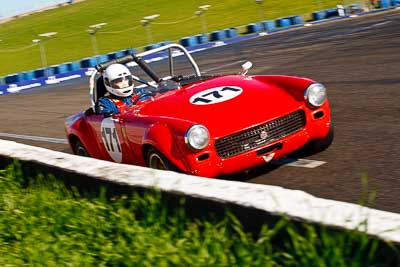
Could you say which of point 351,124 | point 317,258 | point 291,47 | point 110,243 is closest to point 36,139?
point 351,124

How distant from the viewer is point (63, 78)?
90.5 ft

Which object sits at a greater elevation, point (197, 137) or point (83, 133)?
point (197, 137)

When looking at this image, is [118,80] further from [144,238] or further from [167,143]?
[144,238]

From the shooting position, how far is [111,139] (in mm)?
6949

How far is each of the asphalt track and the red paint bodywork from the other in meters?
0.39

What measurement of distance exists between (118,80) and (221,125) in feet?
6.20

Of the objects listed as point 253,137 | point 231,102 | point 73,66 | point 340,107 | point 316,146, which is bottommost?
point 73,66

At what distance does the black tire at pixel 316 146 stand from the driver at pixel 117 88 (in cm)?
176

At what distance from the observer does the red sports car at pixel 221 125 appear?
5738mm

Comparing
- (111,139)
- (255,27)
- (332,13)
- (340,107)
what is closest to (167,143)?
(111,139)

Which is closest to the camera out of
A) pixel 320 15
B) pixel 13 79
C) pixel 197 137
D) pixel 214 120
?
pixel 197 137

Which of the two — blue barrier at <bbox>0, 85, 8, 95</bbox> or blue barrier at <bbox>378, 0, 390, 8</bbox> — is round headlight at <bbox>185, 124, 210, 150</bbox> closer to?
blue barrier at <bbox>0, 85, 8, 95</bbox>

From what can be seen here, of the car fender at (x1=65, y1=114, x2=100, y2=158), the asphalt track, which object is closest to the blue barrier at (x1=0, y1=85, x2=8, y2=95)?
the asphalt track

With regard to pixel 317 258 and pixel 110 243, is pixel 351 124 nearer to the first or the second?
pixel 110 243
